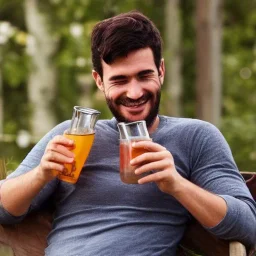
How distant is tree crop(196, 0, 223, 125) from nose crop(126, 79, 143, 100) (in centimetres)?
671

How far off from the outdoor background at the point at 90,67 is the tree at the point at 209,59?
0.01 meters

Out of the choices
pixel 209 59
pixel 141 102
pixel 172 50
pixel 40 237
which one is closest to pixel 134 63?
pixel 141 102

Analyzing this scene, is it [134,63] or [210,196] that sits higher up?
[134,63]

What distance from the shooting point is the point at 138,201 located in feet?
10.4

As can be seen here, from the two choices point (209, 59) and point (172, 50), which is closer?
point (209, 59)

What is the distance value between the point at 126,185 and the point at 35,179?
1.13 ft

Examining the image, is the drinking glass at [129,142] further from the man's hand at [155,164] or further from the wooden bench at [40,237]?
the wooden bench at [40,237]

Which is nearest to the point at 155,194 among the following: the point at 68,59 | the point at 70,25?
the point at 70,25

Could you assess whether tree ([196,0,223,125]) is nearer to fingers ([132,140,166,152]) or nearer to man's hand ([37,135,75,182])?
man's hand ([37,135,75,182])

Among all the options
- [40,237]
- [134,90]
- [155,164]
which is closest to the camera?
[155,164]

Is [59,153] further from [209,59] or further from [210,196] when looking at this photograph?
[209,59]

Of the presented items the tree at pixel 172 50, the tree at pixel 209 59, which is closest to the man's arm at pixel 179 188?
the tree at pixel 209 59

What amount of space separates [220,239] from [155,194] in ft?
0.96

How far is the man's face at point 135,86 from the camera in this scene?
3.19 metres
